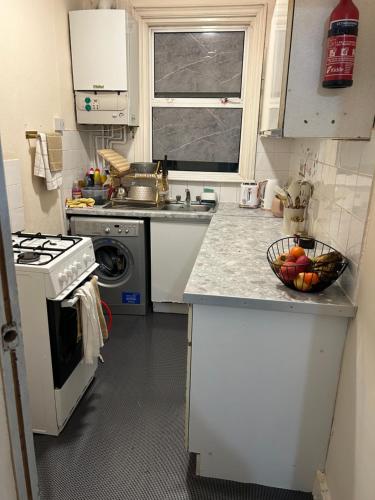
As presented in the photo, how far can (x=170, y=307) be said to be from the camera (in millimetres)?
3133

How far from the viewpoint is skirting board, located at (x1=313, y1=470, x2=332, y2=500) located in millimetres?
1439

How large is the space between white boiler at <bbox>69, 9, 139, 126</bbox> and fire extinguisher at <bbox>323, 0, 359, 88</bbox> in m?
1.99

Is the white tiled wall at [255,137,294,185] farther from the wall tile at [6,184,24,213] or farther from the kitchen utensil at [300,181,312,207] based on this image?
the wall tile at [6,184,24,213]

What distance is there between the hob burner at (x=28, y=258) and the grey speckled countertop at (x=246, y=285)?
2.42ft

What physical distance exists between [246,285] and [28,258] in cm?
100

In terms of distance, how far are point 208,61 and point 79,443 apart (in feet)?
9.71

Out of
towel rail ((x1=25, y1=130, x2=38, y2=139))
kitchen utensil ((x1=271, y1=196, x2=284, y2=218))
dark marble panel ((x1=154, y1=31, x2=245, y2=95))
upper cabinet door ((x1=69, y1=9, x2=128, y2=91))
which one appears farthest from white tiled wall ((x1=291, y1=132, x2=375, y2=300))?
towel rail ((x1=25, y1=130, x2=38, y2=139))

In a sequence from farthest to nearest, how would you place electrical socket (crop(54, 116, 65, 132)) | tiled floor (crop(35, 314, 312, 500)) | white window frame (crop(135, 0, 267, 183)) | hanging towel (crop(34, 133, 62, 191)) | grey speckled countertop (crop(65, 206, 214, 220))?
white window frame (crop(135, 0, 267, 183))
grey speckled countertop (crop(65, 206, 214, 220))
electrical socket (crop(54, 116, 65, 132))
hanging towel (crop(34, 133, 62, 191))
tiled floor (crop(35, 314, 312, 500))

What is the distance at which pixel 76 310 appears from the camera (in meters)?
1.87

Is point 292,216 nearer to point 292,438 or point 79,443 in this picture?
point 292,438

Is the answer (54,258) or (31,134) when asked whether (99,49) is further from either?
(54,258)

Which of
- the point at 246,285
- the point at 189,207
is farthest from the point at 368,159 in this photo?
the point at 189,207

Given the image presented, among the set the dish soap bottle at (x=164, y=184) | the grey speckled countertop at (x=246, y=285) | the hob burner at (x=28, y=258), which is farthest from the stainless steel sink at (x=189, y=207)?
the hob burner at (x=28, y=258)

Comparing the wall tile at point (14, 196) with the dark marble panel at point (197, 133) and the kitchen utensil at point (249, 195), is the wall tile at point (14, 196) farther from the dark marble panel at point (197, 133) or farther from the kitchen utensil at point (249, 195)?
the kitchen utensil at point (249, 195)
